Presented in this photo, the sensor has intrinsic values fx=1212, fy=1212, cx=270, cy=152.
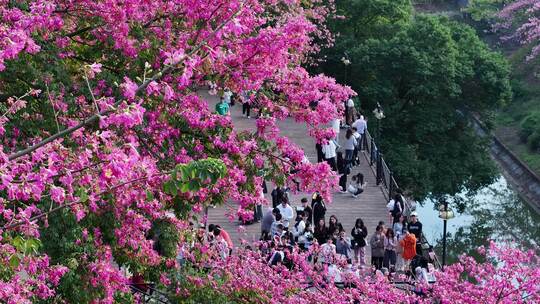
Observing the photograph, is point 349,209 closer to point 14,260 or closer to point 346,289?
point 346,289

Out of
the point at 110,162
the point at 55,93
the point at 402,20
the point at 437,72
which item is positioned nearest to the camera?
the point at 110,162

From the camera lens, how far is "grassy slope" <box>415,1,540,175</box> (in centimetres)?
5044

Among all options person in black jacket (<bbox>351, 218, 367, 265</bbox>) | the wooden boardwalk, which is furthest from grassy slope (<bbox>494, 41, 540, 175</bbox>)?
person in black jacket (<bbox>351, 218, 367, 265</bbox>)

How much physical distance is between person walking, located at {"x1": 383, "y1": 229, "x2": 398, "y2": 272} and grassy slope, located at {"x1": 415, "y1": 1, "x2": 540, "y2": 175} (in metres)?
26.0

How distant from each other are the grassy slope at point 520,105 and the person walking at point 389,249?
26.0 metres

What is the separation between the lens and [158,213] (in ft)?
49.1

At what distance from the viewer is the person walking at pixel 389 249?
22625mm

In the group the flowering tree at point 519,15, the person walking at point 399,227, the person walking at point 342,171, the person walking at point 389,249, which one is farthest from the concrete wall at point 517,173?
the person walking at point 389,249

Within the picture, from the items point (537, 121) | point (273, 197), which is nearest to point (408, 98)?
point (537, 121)

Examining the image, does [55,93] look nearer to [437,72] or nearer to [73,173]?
[73,173]

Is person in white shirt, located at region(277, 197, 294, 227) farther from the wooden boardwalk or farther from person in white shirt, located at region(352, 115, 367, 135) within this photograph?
person in white shirt, located at region(352, 115, 367, 135)

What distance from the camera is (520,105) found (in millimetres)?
54625

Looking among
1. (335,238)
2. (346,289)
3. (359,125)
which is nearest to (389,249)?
(335,238)

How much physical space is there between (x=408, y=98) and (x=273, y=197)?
15.2 meters
